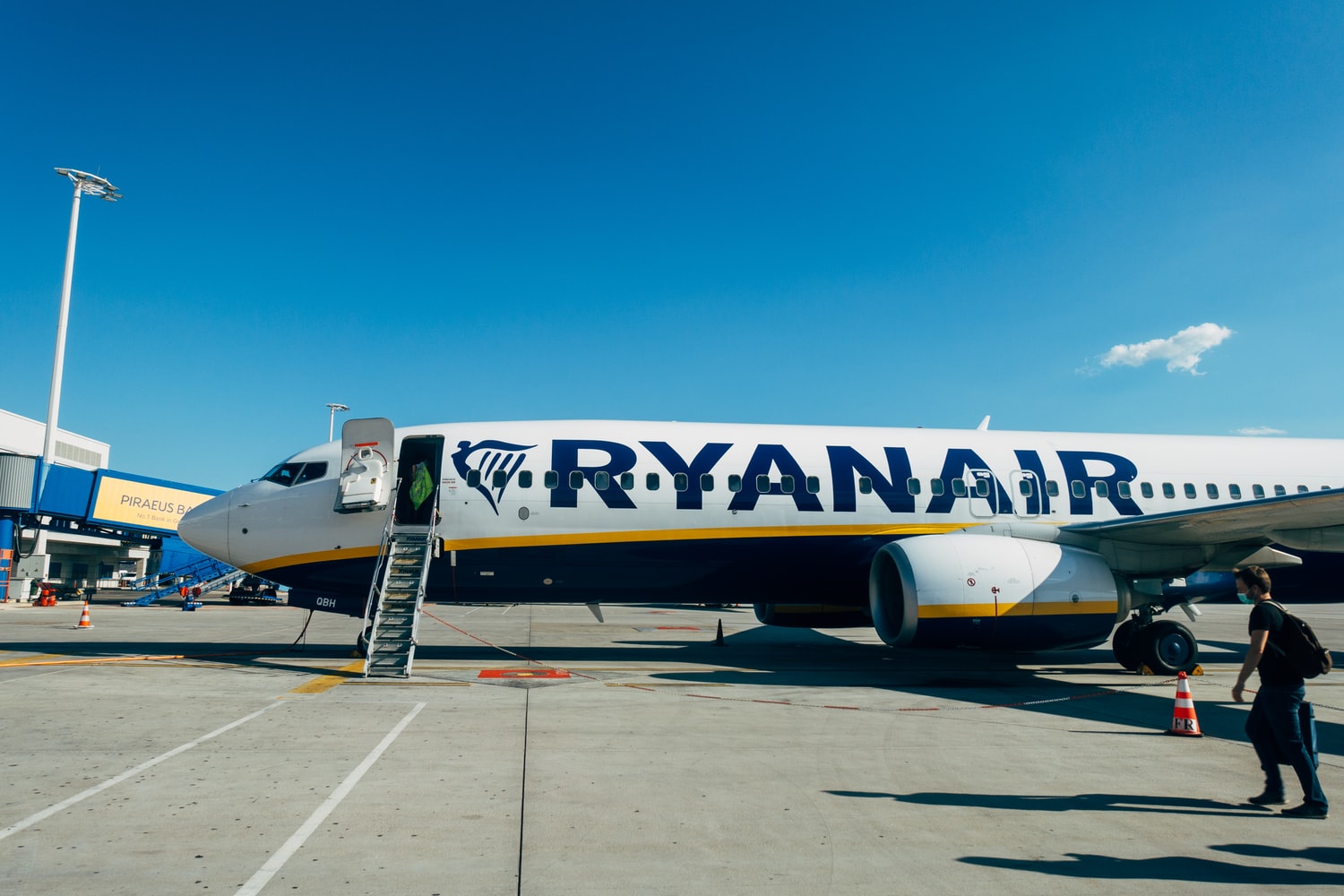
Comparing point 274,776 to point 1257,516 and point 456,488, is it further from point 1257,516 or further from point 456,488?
point 1257,516

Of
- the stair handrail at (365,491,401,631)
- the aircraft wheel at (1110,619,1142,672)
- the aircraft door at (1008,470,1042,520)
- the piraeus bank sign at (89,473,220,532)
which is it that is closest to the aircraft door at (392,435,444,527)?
the stair handrail at (365,491,401,631)

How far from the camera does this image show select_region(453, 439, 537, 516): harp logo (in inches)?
563

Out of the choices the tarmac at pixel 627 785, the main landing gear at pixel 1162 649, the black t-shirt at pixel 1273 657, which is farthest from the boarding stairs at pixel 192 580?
the black t-shirt at pixel 1273 657

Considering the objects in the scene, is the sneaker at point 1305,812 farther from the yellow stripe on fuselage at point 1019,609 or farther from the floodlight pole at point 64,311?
the floodlight pole at point 64,311

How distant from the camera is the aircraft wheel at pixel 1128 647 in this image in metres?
14.1

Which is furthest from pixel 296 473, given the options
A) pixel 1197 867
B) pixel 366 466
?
pixel 1197 867

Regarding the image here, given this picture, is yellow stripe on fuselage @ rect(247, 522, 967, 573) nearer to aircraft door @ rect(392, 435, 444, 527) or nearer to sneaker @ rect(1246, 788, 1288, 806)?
aircraft door @ rect(392, 435, 444, 527)

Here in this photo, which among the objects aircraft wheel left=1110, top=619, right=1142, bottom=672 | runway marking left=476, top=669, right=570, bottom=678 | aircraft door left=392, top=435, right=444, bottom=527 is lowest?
runway marking left=476, top=669, right=570, bottom=678

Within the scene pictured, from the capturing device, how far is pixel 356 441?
569 inches

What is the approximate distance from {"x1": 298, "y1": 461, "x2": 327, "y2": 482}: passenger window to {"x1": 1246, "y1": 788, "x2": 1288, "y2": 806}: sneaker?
13.6 meters

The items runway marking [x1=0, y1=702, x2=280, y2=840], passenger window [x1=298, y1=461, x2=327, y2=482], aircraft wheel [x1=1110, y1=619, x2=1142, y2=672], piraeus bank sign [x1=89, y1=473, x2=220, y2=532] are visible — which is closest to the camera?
runway marking [x1=0, y1=702, x2=280, y2=840]

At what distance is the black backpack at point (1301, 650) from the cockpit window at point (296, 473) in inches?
537

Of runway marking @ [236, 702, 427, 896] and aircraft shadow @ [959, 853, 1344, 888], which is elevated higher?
aircraft shadow @ [959, 853, 1344, 888]

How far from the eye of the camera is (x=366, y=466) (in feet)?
46.8
